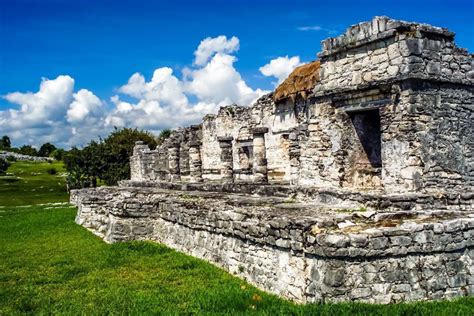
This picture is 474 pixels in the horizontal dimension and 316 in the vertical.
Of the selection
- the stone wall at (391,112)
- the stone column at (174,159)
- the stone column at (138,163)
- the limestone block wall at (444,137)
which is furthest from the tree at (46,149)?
the limestone block wall at (444,137)

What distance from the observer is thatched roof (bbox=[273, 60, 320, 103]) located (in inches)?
576

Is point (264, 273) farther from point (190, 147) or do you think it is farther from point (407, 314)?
point (190, 147)

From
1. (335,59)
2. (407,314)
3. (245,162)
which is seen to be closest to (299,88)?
(245,162)

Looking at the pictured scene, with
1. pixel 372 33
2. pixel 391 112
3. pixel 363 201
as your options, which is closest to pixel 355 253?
pixel 363 201

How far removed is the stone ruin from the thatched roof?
5005 millimetres

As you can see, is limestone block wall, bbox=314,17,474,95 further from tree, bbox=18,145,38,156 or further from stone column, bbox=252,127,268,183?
tree, bbox=18,145,38,156

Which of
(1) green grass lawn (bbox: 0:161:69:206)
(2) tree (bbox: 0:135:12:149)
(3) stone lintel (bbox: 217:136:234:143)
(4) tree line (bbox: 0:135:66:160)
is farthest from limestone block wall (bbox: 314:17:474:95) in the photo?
(2) tree (bbox: 0:135:12:149)

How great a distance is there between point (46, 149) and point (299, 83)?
7121 cm

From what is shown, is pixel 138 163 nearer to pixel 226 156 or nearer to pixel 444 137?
pixel 226 156

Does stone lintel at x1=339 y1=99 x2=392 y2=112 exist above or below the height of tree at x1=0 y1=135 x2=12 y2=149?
below

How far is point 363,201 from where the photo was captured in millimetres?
6688

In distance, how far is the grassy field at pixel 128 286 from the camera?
473 centimetres

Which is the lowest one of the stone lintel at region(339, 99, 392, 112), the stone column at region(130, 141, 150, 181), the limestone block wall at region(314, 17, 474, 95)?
the stone column at region(130, 141, 150, 181)

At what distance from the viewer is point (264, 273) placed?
5.77m
